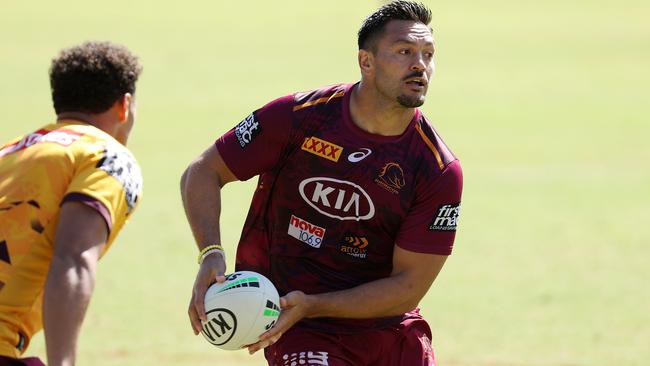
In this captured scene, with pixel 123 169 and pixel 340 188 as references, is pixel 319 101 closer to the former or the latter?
pixel 340 188

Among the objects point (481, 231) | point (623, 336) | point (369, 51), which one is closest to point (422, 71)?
point (369, 51)

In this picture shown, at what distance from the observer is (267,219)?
6668 mm

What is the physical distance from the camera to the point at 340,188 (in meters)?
6.44

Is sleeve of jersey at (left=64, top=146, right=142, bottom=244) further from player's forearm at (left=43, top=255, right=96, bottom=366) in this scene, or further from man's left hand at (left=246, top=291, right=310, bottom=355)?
man's left hand at (left=246, top=291, right=310, bottom=355)

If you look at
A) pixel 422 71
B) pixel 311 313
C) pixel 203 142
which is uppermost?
pixel 422 71

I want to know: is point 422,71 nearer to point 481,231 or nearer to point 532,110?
point 481,231

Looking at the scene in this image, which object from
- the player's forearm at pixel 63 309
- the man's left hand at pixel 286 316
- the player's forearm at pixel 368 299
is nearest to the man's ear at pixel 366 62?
the player's forearm at pixel 368 299

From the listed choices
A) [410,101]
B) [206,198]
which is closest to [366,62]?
[410,101]

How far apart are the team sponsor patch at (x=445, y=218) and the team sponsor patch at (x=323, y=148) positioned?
617 mm

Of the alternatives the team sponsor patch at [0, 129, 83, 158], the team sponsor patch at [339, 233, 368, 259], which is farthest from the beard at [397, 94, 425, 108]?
the team sponsor patch at [0, 129, 83, 158]

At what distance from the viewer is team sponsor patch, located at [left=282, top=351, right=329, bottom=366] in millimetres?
6312

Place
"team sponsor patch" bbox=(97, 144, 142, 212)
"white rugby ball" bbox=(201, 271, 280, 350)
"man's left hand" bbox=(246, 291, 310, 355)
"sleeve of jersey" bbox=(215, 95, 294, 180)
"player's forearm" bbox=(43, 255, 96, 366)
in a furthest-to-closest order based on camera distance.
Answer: "sleeve of jersey" bbox=(215, 95, 294, 180)
"man's left hand" bbox=(246, 291, 310, 355)
"white rugby ball" bbox=(201, 271, 280, 350)
"team sponsor patch" bbox=(97, 144, 142, 212)
"player's forearm" bbox=(43, 255, 96, 366)

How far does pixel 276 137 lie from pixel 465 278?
24.5ft

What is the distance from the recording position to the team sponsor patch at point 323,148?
6.43 metres
